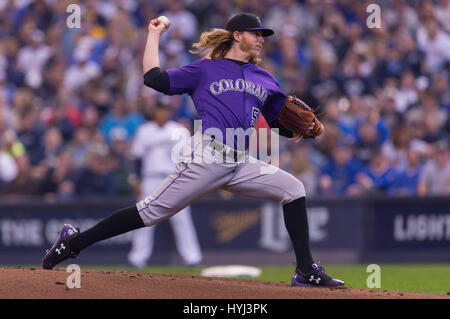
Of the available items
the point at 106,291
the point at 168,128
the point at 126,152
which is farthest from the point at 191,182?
the point at 126,152

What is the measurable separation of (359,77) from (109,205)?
195 inches

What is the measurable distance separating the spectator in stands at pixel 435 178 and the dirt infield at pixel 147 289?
691 cm

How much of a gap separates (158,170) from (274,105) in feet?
17.4

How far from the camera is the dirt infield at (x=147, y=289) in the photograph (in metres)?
5.99

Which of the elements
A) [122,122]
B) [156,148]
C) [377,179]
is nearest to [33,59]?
[122,122]

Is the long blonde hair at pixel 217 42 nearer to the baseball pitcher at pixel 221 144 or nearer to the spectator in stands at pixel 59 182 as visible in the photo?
the baseball pitcher at pixel 221 144

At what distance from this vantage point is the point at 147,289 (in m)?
6.14

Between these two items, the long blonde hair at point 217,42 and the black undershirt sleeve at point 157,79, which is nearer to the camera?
the black undershirt sleeve at point 157,79

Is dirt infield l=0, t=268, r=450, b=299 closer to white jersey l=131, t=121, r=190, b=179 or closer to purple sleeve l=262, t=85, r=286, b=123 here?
purple sleeve l=262, t=85, r=286, b=123

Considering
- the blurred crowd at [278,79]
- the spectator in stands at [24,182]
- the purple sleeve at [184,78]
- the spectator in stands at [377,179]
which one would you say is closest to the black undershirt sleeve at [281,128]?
the purple sleeve at [184,78]

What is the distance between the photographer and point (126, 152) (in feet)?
46.0

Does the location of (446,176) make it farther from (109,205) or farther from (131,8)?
(131,8)
